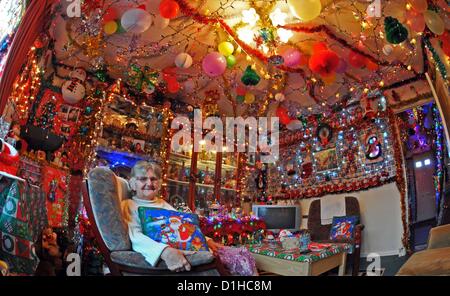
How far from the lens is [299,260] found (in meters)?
2.44

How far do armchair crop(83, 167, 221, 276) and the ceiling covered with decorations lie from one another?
7.13ft

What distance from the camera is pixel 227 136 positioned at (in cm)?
648

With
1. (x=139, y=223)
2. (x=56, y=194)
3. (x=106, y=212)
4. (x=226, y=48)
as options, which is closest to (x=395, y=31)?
(x=226, y=48)

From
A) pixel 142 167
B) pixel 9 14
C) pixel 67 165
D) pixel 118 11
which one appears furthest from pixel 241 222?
pixel 9 14

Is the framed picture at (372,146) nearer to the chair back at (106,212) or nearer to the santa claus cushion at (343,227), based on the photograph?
the santa claus cushion at (343,227)

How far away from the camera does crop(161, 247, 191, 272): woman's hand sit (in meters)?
1.64

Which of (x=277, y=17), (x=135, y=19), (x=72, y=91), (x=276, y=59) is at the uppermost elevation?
(x=277, y=17)

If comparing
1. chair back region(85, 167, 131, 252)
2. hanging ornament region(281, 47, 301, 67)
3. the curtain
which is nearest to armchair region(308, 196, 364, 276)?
hanging ornament region(281, 47, 301, 67)

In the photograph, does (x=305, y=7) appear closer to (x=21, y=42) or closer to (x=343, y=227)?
(x=21, y=42)

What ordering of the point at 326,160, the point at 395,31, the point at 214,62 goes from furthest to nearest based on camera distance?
the point at 326,160, the point at 214,62, the point at 395,31

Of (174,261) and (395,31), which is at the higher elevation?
(395,31)

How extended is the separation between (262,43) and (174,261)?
10.7 feet
